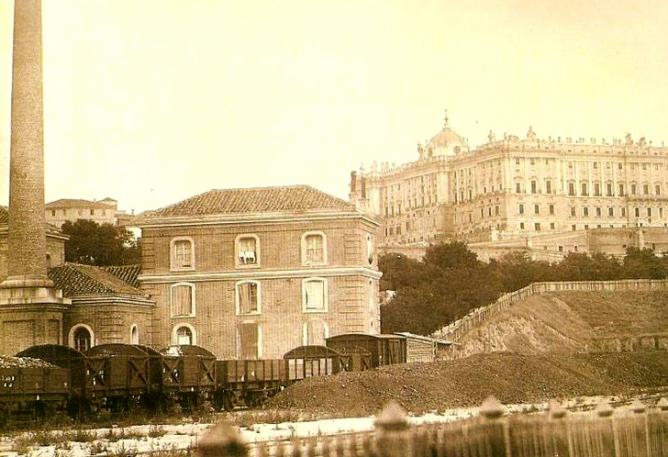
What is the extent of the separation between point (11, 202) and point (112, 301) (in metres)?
7.08

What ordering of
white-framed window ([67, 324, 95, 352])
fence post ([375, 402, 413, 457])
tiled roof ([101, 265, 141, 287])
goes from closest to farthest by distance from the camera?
fence post ([375, 402, 413, 457])
white-framed window ([67, 324, 95, 352])
tiled roof ([101, 265, 141, 287])

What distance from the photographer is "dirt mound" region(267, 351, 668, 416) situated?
32.5m

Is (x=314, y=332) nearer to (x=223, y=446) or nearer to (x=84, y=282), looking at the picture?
(x=84, y=282)

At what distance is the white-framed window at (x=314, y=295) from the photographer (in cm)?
4603

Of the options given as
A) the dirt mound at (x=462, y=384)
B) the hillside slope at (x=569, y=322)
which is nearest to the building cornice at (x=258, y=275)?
the dirt mound at (x=462, y=384)

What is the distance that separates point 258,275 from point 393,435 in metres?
24.6

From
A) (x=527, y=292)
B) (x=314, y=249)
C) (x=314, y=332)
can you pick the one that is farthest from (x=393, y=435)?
(x=527, y=292)

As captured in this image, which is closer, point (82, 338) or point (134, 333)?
point (82, 338)

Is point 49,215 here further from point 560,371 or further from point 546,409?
point 546,409

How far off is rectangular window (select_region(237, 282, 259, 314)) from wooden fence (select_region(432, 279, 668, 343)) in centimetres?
1763

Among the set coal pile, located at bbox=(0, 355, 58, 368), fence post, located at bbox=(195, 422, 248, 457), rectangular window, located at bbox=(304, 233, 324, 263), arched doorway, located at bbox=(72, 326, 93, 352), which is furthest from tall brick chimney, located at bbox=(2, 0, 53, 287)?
fence post, located at bbox=(195, 422, 248, 457)

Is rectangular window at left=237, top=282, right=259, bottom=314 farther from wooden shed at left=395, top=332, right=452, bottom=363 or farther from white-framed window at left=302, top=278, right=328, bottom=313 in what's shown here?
wooden shed at left=395, top=332, right=452, bottom=363

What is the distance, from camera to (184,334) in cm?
4697

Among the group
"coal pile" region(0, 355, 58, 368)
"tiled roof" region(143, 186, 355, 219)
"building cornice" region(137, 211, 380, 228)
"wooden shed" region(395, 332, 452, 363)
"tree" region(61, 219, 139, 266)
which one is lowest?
"coal pile" region(0, 355, 58, 368)
